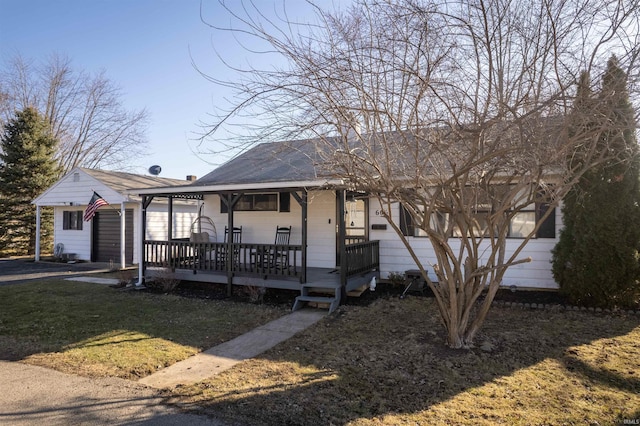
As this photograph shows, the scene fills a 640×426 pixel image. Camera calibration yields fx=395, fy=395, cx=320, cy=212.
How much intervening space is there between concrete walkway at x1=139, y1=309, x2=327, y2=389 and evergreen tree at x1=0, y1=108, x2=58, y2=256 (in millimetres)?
17630

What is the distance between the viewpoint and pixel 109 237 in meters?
15.8

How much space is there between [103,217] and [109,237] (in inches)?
34.7

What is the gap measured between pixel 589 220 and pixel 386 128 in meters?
4.90

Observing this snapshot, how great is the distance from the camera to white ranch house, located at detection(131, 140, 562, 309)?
826 centimetres

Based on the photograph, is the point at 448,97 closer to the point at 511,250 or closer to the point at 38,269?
the point at 511,250

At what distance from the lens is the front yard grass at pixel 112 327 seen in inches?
197

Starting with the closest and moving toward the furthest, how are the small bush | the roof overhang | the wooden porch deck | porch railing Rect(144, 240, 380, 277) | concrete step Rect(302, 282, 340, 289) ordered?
the roof overhang, concrete step Rect(302, 282, 340, 289), the wooden porch deck, porch railing Rect(144, 240, 380, 277), the small bush

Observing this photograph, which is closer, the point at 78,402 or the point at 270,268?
the point at 78,402

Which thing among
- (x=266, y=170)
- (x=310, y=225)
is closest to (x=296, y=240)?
(x=310, y=225)

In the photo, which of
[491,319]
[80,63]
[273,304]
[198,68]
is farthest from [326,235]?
→ [80,63]

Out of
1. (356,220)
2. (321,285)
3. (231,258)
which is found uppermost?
(356,220)

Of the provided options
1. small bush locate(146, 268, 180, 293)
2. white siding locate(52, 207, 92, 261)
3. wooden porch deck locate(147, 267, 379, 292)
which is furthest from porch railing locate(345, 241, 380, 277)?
white siding locate(52, 207, 92, 261)

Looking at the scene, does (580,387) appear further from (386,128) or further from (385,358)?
(386,128)

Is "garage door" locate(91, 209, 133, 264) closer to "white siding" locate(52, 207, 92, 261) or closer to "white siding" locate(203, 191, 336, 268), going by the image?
"white siding" locate(52, 207, 92, 261)
